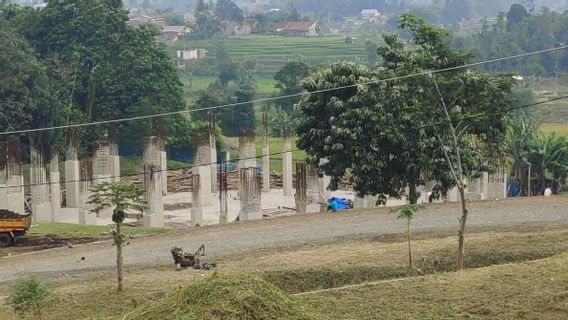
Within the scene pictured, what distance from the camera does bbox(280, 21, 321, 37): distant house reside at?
167 metres

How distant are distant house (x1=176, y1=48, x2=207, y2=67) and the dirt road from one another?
98221 mm

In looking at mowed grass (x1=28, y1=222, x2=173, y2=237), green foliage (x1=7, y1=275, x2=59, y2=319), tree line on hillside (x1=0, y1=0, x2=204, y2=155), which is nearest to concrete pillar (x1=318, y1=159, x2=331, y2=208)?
mowed grass (x1=28, y1=222, x2=173, y2=237)

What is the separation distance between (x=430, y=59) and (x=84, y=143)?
36.0 metres

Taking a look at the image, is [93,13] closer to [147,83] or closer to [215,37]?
[147,83]

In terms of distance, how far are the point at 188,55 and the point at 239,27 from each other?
37768 millimetres

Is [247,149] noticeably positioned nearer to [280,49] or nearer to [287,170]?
[287,170]

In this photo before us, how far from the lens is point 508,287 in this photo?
1875 cm

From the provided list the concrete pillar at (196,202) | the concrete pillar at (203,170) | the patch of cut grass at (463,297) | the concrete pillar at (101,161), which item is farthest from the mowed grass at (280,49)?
the patch of cut grass at (463,297)

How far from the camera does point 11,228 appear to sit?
3145 centimetres

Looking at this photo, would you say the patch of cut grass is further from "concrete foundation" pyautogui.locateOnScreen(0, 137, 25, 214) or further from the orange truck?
"concrete foundation" pyautogui.locateOnScreen(0, 137, 25, 214)

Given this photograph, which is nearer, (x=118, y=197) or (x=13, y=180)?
(x=118, y=197)

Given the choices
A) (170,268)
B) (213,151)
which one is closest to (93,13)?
(213,151)

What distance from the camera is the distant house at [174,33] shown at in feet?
530

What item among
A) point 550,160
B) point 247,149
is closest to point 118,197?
point 247,149
